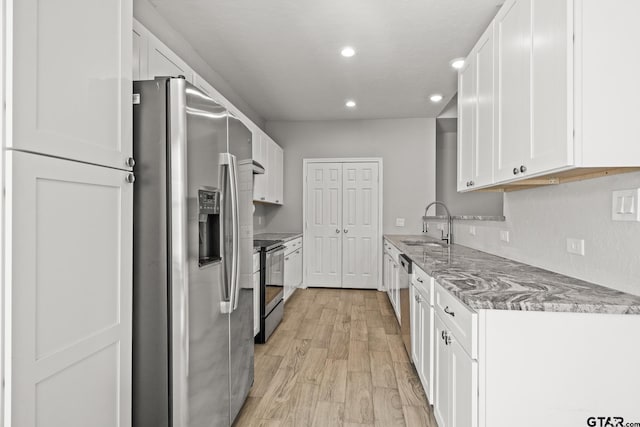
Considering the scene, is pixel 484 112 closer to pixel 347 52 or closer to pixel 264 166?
pixel 347 52

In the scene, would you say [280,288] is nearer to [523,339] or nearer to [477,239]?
[477,239]

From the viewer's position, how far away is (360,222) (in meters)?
5.98

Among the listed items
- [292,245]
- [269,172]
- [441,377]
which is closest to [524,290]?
[441,377]

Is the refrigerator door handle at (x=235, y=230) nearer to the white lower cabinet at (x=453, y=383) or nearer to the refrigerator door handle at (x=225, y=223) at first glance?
the refrigerator door handle at (x=225, y=223)

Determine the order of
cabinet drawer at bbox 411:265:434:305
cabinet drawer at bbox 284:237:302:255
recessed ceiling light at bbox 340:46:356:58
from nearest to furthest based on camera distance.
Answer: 1. cabinet drawer at bbox 411:265:434:305
2. recessed ceiling light at bbox 340:46:356:58
3. cabinet drawer at bbox 284:237:302:255

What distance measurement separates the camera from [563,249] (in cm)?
200

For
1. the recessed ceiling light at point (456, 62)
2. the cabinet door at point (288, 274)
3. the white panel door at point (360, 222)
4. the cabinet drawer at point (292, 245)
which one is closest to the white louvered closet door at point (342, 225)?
the white panel door at point (360, 222)

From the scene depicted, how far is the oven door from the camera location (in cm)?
357

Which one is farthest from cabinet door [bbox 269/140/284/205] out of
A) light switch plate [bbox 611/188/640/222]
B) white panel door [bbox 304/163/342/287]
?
light switch plate [bbox 611/188/640/222]

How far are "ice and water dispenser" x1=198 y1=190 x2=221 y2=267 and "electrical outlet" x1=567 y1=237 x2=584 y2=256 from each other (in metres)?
1.76

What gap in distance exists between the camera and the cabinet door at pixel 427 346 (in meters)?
2.19

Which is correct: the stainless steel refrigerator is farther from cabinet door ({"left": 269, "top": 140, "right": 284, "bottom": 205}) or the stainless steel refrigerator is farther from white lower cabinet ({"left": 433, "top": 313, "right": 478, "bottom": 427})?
cabinet door ({"left": 269, "top": 140, "right": 284, "bottom": 205})

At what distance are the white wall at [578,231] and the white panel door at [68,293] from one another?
1.95m

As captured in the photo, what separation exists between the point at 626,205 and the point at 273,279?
2893 mm
